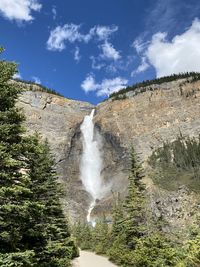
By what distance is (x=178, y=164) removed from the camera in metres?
103

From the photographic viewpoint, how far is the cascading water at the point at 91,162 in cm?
11769

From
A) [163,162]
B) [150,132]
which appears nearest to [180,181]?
[163,162]

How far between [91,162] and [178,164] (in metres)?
37.0

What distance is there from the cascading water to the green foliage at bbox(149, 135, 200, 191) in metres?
20.5

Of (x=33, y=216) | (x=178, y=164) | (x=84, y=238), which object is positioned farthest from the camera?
(x=178, y=164)

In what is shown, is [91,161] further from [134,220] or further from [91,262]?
[134,220]

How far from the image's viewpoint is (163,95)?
445 feet

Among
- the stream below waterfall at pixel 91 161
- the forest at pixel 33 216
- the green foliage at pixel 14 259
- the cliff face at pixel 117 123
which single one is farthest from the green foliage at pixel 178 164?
the green foliage at pixel 14 259

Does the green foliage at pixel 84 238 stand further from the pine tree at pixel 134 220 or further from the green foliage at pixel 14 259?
the green foliage at pixel 14 259

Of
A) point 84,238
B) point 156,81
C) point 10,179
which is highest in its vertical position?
point 156,81

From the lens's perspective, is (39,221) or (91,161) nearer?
(39,221)

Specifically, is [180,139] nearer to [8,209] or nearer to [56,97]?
[56,97]

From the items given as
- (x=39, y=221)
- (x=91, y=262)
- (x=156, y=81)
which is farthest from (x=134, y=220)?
(x=156, y=81)

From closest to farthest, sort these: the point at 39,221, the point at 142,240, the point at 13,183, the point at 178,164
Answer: the point at 13,183 < the point at 39,221 < the point at 142,240 < the point at 178,164
